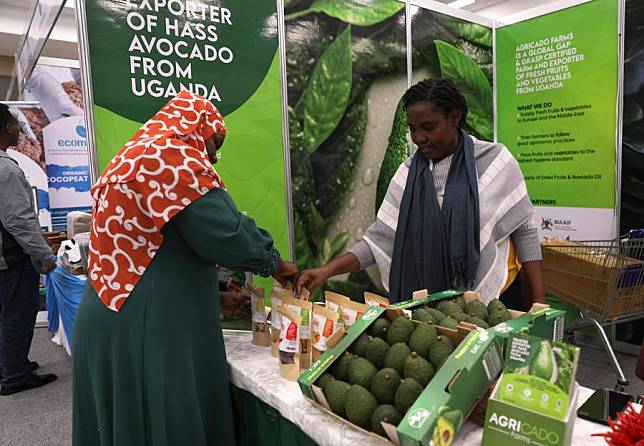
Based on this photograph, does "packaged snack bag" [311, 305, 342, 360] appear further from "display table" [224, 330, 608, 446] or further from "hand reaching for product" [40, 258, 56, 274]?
"hand reaching for product" [40, 258, 56, 274]

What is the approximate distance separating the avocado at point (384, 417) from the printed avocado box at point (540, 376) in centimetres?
20

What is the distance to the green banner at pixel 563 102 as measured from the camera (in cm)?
359

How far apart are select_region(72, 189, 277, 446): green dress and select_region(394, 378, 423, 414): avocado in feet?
Result: 1.86

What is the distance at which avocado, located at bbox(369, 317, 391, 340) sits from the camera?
1.22m

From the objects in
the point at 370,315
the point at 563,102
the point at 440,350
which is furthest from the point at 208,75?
the point at 563,102

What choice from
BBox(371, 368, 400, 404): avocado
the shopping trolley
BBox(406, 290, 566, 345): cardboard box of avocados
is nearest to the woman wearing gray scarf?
BBox(406, 290, 566, 345): cardboard box of avocados

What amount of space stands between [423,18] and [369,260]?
2.17 meters

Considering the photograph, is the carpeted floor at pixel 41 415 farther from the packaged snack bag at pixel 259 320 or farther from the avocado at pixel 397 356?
the avocado at pixel 397 356

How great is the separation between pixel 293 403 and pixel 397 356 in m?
0.31

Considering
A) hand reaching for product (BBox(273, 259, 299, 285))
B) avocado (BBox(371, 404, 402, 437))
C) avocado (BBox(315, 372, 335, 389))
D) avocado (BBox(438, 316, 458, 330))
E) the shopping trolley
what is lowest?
the shopping trolley

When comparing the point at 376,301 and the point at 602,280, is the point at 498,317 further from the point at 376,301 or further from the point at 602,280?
the point at 602,280

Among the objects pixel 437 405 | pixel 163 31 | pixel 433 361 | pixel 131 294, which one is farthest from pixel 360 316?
pixel 163 31

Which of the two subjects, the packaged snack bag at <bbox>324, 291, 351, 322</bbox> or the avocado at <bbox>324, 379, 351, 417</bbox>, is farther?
the packaged snack bag at <bbox>324, 291, 351, 322</bbox>

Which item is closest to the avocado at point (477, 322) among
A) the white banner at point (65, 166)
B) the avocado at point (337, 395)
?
the avocado at point (337, 395)
